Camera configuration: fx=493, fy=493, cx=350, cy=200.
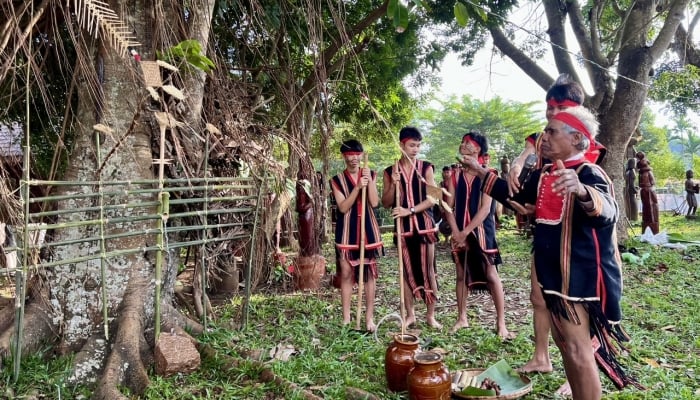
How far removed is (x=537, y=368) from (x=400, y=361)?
1.02 meters

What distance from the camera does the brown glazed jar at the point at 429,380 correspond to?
250 centimetres

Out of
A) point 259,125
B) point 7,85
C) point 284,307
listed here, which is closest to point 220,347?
point 284,307

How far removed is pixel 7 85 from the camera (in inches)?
146

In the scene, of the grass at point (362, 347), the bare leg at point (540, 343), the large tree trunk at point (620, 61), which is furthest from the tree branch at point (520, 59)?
the bare leg at point (540, 343)

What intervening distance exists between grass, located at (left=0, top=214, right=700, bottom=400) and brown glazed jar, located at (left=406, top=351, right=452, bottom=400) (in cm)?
35

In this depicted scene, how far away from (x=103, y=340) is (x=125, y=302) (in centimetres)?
27

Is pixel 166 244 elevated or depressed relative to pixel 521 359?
elevated

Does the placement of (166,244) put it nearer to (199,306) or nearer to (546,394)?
(199,306)

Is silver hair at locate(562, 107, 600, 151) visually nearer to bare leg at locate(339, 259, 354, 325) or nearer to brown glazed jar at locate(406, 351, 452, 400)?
brown glazed jar at locate(406, 351, 452, 400)

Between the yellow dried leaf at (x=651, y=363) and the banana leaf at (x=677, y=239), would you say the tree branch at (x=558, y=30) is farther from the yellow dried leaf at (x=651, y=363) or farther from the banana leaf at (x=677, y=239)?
the yellow dried leaf at (x=651, y=363)

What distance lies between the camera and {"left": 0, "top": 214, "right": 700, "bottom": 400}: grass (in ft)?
9.68

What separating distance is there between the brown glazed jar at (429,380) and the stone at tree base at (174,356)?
4.96 feet

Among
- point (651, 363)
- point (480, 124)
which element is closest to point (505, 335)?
point (651, 363)

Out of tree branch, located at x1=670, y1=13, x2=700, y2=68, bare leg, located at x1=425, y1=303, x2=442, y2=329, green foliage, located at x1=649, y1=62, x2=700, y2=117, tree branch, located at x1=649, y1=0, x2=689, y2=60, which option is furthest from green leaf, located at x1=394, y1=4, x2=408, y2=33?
tree branch, located at x1=670, y1=13, x2=700, y2=68
